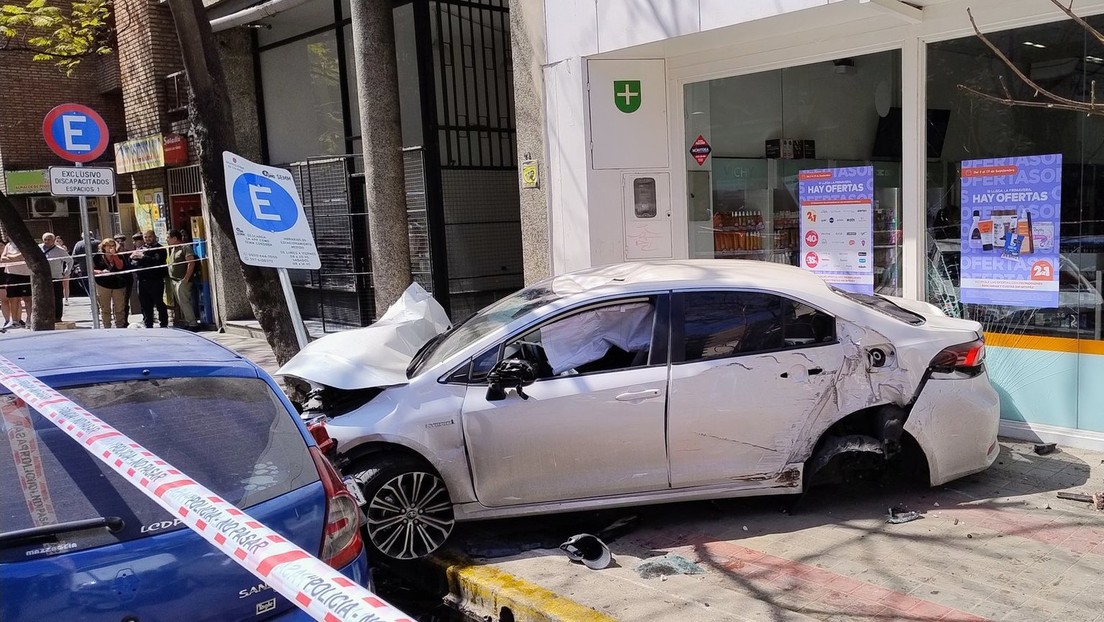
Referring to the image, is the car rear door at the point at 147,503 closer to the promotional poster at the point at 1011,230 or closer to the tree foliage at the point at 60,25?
the promotional poster at the point at 1011,230

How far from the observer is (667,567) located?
14.9 feet

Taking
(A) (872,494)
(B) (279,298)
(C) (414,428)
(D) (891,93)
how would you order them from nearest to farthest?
(C) (414,428) < (A) (872,494) < (D) (891,93) < (B) (279,298)

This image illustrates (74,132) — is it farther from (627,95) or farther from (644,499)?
(644,499)

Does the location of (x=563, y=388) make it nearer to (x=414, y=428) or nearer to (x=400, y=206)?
(x=414, y=428)

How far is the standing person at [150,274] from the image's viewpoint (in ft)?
46.6

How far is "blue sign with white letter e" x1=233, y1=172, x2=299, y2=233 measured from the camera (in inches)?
254

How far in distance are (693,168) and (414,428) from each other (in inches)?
206

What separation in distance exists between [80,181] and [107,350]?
703cm

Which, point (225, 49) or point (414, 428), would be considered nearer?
point (414, 428)

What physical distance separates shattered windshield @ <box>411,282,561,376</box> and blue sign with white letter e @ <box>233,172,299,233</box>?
206 cm

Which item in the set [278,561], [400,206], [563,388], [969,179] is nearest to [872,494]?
[563,388]

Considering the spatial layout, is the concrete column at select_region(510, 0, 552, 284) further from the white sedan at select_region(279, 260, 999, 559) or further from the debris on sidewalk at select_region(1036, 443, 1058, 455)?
the debris on sidewalk at select_region(1036, 443, 1058, 455)

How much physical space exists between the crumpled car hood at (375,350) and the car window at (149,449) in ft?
5.43

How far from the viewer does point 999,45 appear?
6.44 m
